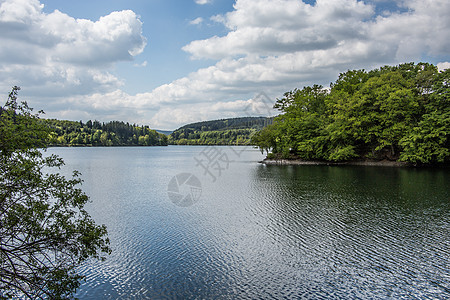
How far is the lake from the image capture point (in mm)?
10586

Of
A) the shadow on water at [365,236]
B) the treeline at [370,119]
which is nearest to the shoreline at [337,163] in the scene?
the treeline at [370,119]

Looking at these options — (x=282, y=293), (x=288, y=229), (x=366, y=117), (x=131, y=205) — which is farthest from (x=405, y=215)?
(x=366, y=117)

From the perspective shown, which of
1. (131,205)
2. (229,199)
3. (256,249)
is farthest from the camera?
(229,199)

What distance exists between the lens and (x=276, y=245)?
1483cm

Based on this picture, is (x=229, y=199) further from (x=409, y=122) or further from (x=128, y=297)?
(x=409, y=122)

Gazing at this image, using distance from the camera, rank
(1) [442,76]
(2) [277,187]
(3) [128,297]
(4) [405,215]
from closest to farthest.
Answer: (3) [128,297] → (4) [405,215] → (2) [277,187] → (1) [442,76]

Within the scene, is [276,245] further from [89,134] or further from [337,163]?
[89,134]

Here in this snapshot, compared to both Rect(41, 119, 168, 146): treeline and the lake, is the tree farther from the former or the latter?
Rect(41, 119, 168, 146): treeline

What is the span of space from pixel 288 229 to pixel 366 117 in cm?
4022

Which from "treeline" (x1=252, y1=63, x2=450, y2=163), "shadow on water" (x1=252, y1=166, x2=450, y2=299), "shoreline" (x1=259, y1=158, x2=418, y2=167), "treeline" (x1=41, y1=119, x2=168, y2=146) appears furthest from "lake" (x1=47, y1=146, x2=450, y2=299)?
"treeline" (x1=41, y1=119, x2=168, y2=146)

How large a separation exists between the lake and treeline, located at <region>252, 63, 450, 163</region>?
2069 cm

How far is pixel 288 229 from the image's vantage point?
1728cm

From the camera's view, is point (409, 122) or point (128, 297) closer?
point (128, 297)

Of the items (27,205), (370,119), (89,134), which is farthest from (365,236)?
(89,134)
